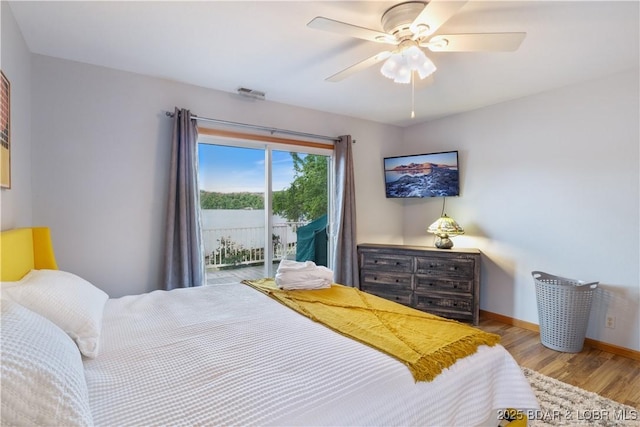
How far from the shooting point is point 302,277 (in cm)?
225

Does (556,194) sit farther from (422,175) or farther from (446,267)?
(422,175)

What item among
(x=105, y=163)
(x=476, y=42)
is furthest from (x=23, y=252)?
(x=476, y=42)

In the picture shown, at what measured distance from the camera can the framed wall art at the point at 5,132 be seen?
5.35ft

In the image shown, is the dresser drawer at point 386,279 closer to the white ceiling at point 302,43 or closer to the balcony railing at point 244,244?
the balcony railing at point 244,244

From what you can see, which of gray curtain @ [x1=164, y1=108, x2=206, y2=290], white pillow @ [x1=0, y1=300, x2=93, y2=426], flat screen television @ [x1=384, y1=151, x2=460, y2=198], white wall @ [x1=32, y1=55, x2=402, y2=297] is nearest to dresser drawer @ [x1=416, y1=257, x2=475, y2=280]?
flat screen television @ [x1=384, y1=151, x2=460, y2=198]

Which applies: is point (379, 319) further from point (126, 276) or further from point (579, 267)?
point (579, 267)

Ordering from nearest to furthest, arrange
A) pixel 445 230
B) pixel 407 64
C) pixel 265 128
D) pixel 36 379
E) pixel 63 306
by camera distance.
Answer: pixel 36 379 < pixel 63 306 < pixel 407 64 < pixel 265 128 < pixel 445 230

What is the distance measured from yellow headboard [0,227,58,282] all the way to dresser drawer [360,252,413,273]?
2.90 m

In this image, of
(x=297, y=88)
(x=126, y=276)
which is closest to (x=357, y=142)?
(x=297, y=88)

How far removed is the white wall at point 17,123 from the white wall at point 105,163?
0.12 meters

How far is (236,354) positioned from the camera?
A: 1.25 metres

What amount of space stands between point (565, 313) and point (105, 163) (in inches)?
160

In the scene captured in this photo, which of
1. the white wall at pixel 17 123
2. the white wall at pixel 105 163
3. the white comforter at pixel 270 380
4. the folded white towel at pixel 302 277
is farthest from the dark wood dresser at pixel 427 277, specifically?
the white wall at pixel 17 123

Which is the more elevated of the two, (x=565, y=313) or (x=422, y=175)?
(x=422, y=175)
